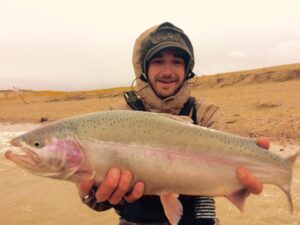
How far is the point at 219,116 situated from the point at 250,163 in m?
0.81

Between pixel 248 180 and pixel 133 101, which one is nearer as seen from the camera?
pixel 248 180

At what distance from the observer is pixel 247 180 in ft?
8.50

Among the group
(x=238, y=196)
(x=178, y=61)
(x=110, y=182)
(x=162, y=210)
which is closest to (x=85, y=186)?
(x=110, y=182)

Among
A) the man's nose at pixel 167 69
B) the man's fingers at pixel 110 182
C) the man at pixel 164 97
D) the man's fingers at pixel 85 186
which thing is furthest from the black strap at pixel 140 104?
the man's fingers at pixel 110 182

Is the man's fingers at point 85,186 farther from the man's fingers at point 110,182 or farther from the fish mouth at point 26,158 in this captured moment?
the fish mouth at point 26,158

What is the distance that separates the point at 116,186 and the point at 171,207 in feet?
1.27

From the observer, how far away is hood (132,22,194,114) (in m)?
3.50

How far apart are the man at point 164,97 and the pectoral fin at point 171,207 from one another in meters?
0.46

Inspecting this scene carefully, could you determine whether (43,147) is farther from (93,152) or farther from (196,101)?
(196,101)

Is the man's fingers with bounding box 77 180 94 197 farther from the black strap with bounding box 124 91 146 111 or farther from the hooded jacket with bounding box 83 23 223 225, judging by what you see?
the black strap with bounding box 124 91 146 111

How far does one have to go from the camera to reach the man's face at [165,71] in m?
3.44

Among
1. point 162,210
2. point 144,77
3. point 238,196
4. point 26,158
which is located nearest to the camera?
point 26,158

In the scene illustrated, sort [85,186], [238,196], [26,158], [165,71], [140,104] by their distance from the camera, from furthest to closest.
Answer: [140,104] < [165,71] < [238,196] < [85,186] < [26,158]

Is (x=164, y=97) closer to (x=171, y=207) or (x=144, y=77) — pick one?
(x=144, y=77)
